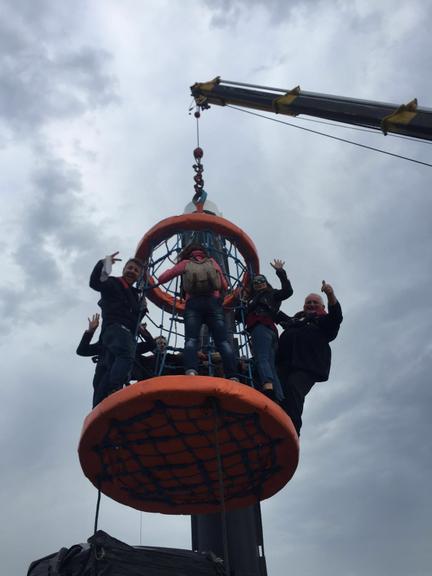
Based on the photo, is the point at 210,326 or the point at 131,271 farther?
the point at 131,271

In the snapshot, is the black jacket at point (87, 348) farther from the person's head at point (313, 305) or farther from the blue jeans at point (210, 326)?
the person's head at point (313, 305)

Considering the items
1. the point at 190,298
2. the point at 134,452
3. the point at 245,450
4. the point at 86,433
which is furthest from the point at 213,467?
the point at 190,298

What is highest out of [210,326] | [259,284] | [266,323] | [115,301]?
[259,284]

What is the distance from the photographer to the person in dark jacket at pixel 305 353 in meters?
8.58

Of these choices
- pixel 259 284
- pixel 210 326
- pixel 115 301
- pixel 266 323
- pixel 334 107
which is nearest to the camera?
pixel 210 326

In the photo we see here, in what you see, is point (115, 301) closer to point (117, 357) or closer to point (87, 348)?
point (117, 357)

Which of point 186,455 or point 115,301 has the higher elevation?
point 115,301

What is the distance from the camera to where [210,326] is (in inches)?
316

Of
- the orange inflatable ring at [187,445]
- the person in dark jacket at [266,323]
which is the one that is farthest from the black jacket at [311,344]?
the orange inflatable ring at [187,445]

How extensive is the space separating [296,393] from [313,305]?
5.32 feet

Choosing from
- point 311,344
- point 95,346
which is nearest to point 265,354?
point 311,344

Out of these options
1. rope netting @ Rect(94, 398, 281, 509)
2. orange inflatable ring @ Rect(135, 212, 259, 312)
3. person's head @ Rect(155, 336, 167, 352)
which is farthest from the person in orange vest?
person's head @ Rect(155, 336, 167, 352)

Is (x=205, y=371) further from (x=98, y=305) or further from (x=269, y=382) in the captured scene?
(x=98, y=305)

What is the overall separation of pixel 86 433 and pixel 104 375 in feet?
3.38
